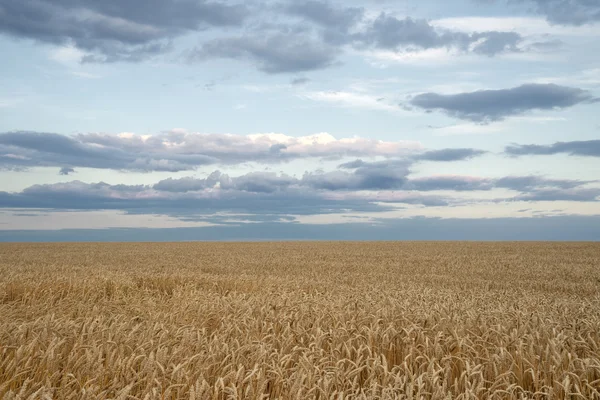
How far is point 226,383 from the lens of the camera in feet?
15.9

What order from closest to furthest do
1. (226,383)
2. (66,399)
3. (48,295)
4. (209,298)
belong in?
(66,399) → (226,383) → (209,298) → (48,295)

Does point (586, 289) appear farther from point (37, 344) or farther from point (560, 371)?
point (37, 344)

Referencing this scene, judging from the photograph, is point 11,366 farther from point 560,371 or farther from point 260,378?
point 560,371

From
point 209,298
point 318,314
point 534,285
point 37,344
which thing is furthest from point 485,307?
point 534,285

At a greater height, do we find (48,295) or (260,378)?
(260,378)

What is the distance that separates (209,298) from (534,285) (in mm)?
13160

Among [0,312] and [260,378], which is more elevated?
[260,378]

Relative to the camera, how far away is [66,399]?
4.27 metres

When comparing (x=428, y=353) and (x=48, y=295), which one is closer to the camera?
(x=428, y=353)

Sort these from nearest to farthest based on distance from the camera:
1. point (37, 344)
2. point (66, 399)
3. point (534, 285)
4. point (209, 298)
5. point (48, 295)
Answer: point (66, 399) → point (37, 344) → point (209, 298) → point (48, 295) → point (534, 285)

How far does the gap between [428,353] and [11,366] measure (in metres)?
4.76

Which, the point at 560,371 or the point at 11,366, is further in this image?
the point at 560,371

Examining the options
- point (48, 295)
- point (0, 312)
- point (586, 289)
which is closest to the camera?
point (0, 312)

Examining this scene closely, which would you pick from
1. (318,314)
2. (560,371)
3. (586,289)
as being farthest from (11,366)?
(586,289)
